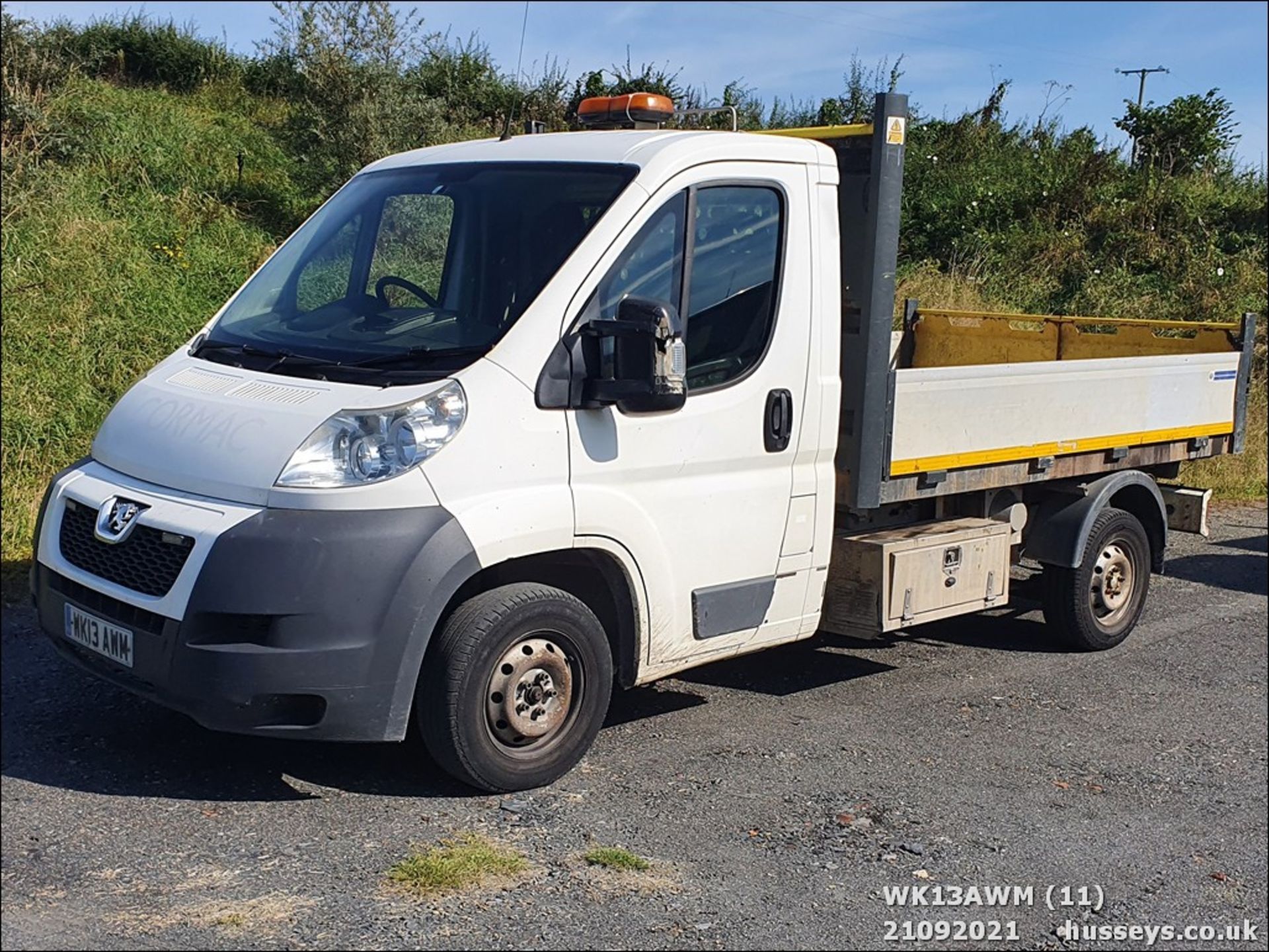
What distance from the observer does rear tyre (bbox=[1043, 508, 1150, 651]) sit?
712 cm

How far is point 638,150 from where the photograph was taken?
5.18m

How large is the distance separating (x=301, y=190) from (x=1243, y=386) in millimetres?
8838

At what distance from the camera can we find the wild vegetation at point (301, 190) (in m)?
9.91

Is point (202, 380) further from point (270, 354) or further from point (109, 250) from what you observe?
point (109, 250)

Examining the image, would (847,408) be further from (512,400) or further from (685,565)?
(512,400)

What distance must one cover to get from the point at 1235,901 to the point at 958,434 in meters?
2.49

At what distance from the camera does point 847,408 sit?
588 cm

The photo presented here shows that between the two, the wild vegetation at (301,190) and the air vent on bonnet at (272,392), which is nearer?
the air vent on bonnet at (272,392)

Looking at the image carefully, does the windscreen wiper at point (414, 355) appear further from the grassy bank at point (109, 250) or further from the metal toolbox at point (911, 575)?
the grassy bank at point (109, 250)

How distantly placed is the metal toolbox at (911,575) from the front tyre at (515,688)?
136 cm

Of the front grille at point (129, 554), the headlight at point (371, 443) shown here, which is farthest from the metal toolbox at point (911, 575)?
the front grille at point (129, 554)

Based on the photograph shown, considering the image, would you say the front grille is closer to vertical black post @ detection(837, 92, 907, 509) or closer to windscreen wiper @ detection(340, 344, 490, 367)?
windscreen wiper @ detection(340, 344, 490, 367)

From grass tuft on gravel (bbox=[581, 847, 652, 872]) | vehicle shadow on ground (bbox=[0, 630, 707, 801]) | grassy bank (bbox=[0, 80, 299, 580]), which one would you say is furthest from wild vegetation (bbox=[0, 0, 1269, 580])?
grass tuft on gravel (bbox=[581, 847, 652, 872])

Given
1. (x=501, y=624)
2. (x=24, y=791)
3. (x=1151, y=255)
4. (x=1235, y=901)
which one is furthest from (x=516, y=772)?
(x=1151, y=255)
